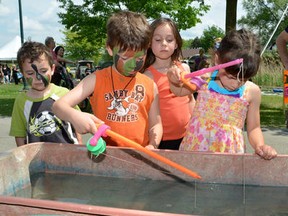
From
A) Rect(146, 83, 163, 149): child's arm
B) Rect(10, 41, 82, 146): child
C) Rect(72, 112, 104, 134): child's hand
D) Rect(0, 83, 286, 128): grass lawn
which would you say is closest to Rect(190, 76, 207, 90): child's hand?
Rect(146, 83, 163, 149): child's arm

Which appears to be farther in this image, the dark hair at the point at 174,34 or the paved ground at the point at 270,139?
the paved ground at the point at 270,139

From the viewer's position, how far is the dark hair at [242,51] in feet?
6.79

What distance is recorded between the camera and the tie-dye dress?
223 cm

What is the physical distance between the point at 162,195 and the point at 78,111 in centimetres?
53

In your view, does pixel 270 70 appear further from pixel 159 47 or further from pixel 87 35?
pixel 159 47

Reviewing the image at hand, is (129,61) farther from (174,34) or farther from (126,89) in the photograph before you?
(174,34)

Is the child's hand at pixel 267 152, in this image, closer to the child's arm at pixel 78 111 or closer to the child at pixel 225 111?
the child at pixel 225 111

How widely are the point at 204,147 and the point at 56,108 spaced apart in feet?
2.74

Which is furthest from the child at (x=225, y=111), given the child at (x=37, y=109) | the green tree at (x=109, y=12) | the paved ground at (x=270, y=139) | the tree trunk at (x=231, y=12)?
the green tree at (x=109, y=12)

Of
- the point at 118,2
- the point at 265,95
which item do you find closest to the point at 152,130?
the point at 265,95

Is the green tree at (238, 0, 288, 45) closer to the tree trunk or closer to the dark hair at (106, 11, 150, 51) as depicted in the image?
the tree trunk

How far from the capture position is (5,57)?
1194 inches

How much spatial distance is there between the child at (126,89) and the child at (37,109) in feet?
1.23

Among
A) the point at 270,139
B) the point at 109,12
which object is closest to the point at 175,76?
the point at 270,139
